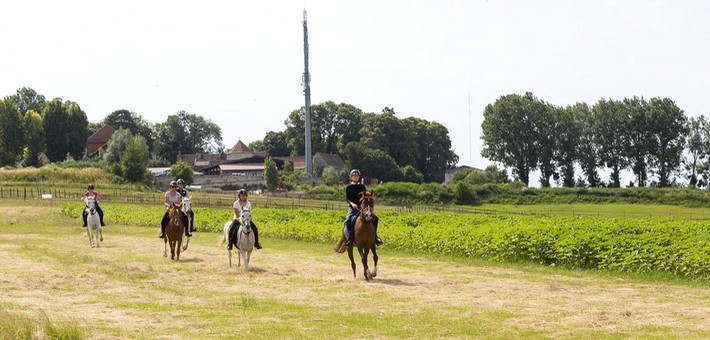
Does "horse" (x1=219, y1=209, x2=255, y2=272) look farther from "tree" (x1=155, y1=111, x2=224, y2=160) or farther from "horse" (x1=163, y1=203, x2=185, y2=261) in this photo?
"tree" (x1=155, y1=111, x2=224, y2=160)

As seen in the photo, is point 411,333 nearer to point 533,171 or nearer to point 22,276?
point 22,276

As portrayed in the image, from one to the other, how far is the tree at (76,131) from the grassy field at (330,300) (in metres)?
115

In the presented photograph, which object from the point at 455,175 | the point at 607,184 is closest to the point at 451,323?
the point at 607,184

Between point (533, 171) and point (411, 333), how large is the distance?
12011cm

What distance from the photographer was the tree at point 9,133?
13162cm

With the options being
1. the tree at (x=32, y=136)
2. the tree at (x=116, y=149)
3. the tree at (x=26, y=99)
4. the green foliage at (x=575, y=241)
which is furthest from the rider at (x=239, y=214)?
the tree at (x=26, y=99)

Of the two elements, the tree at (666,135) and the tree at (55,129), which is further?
the tree at (55,129)

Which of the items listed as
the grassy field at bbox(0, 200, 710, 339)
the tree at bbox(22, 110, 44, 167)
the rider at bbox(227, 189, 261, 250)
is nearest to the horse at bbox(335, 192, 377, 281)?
the grassy field at bbox(0, 200, 710, 339)

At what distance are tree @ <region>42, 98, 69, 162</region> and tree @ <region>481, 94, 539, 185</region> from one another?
66.9 m

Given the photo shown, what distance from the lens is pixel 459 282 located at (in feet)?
71.6

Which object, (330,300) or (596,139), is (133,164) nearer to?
(596,139)

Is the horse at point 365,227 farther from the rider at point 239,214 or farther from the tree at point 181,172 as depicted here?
the tree at point 181,172

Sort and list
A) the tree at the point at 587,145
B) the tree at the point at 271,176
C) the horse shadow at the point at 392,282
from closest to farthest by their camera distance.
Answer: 1. the horse shadow at the point at 392,282
2. the tree at the point at 271,176
3. the tree at the point at 587,145

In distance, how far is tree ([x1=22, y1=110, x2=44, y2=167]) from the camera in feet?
440
